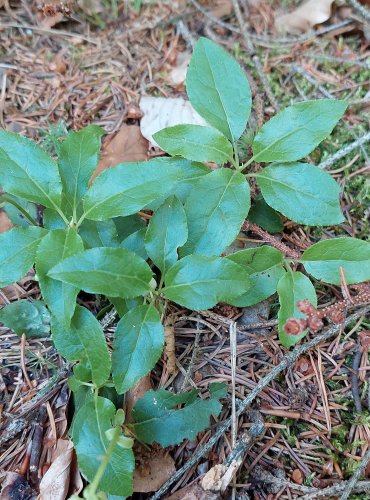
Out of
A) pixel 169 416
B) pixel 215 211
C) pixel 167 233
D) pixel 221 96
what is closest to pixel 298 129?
pixel 221 96

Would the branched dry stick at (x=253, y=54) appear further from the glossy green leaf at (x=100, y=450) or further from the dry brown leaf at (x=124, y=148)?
the glossy green leaf at (x=100, y=450)

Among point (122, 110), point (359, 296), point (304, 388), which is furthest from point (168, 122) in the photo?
point (304, 388)

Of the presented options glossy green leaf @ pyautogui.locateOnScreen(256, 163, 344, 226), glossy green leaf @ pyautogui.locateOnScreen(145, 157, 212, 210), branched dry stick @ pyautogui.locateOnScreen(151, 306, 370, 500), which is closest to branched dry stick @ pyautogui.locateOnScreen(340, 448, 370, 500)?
branched dry stick @ pyautogui.locateOnScreen(151, 306, 370, 500)

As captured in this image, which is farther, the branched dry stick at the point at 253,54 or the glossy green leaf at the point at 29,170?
the branched dry stick at the point at 253,54

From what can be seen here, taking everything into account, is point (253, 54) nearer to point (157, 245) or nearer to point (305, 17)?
point (305, 17)

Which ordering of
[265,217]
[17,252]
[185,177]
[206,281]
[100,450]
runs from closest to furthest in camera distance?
[100,450]
[206,281]
[17,252]
[185,177]
[265,217]

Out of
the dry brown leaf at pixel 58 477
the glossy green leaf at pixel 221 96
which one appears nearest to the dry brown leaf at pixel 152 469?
the dry brown leaf at pixel 58 477

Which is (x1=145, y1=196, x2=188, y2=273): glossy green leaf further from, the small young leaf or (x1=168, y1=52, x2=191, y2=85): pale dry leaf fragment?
(x1=168, y1=52, x2=191, y2=85): pale dry leaf fragment
